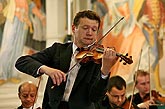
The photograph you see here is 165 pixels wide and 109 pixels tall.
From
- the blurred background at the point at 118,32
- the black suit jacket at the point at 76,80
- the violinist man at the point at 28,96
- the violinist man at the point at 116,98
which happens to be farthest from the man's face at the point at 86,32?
the blurred background at the point at 118,32

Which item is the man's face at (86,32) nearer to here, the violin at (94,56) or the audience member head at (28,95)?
the violin at (94,56)

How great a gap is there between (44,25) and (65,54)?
2.88 meters

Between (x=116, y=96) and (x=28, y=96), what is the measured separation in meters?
0.93

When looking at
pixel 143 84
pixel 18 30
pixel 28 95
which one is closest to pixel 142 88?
pixel 143 84

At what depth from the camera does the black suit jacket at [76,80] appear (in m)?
2.33

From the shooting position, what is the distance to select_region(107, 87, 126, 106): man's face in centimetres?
360

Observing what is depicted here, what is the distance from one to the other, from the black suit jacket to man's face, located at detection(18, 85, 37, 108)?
4.83 feet

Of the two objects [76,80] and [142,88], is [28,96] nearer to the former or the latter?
[142,88]

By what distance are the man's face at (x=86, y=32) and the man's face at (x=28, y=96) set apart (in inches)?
65.2

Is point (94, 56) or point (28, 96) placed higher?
point (94, 56)

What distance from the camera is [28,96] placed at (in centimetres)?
396

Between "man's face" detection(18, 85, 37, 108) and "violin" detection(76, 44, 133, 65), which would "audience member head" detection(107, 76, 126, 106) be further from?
"violin" detection(76, 44, 133, 65)

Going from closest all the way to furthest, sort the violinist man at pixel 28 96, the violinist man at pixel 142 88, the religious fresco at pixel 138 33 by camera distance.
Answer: the violinist man at pixel 28 96, the violinist man at pixel 142 88, the religious fresco at pixel 138 33

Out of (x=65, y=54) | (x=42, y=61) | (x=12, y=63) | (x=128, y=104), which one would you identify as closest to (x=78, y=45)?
(x=65, y=54)
